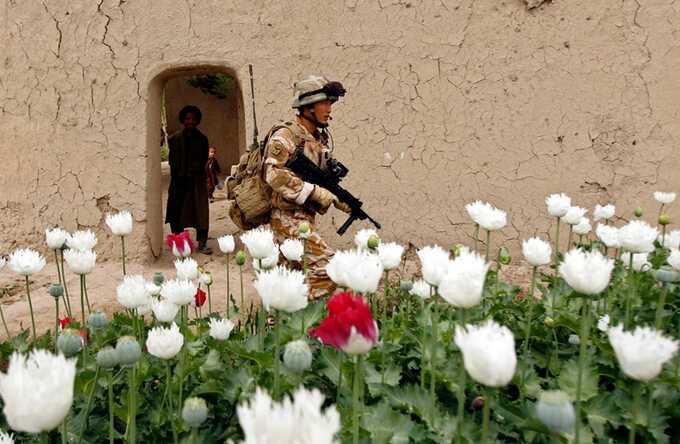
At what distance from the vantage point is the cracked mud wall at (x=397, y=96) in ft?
14.4

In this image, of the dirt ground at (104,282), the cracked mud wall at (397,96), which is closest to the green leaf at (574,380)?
the dirt ground at (104,282)

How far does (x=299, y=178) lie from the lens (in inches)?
125

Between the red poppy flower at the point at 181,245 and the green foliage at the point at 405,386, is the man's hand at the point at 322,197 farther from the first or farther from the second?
the green foliage at the point at 405,386

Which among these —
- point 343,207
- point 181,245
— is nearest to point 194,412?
point 181,245

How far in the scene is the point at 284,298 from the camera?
1.21m

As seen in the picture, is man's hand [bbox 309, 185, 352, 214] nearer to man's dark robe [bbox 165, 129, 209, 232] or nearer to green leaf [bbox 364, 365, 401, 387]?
green leaf [bbox 364, 365, 401, 387]

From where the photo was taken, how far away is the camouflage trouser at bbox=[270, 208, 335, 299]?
10.9 ft

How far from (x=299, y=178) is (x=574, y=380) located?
2.01 metres

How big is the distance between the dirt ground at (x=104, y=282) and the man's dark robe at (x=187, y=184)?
96 centimetres

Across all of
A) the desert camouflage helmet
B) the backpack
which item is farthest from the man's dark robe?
the desert camouflage helmet

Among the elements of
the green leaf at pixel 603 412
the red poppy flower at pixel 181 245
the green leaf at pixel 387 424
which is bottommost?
the green leaf at pixel 387 424

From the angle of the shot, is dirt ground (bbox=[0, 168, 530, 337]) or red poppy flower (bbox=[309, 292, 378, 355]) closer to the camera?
red poppy flower (bbox=[309, 292, 378, 355])

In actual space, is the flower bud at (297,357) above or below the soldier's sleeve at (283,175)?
below

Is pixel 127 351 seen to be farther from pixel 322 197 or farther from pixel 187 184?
pixel 187 184
